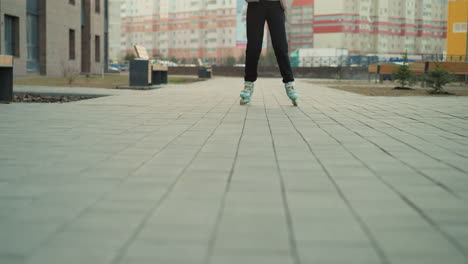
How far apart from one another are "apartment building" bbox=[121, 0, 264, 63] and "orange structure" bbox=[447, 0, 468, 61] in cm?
6176

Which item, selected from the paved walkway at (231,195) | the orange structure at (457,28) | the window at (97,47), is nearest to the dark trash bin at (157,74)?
the paved walkway at (231,195)

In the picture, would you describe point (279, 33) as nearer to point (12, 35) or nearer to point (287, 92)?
point (287, 92)

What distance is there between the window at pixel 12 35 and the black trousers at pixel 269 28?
20.3 m

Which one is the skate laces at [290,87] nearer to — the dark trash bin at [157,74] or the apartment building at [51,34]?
the dark trash bin at [157,74]

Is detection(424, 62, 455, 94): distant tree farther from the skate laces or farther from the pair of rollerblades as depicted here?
the skate laces

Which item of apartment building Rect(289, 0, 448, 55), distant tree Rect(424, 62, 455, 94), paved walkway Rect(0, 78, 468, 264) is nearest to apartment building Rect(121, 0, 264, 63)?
apartment building Rect(289, 0, 448, 55)

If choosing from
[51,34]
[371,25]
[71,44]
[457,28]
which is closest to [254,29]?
[51,34]

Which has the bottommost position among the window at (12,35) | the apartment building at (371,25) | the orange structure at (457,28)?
the window at (12,35)

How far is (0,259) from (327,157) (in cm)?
262

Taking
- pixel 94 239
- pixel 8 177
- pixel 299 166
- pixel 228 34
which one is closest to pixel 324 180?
pixel 299 166

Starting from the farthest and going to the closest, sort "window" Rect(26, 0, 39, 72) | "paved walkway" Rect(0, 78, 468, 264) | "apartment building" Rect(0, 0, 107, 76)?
"window" Rect(26, 0, 39, 72)
"apartment building" Rect(0, 0, 107, 76)
"paved walkway" Rect(0, 78, 468, 264)

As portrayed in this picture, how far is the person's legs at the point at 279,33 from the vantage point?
855 cm

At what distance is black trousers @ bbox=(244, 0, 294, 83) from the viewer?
8.55 meters

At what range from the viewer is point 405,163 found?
3.80 meters
